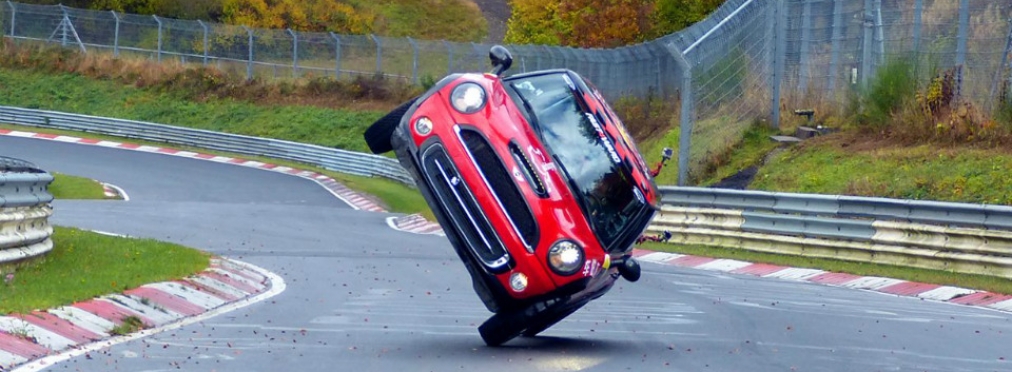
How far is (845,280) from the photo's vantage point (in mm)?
16016

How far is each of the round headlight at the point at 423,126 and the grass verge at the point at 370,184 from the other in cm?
1603

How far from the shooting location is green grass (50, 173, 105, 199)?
95.3ft

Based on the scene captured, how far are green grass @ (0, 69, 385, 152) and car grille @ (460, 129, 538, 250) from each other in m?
33.8

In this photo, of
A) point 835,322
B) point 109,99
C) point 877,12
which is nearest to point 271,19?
point 109,99

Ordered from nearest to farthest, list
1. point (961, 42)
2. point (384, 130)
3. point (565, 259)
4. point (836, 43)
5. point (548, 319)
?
point (565, 259) → point (548, 319) → point (384, 130) → point (961, 42) → point (836, 43)

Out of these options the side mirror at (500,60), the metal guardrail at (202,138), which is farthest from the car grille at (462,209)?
the metal guardrail at (202,138)

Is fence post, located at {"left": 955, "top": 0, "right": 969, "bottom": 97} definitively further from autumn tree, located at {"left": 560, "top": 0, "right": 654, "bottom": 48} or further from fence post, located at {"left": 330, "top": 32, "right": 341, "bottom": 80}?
fence post, located at {"left": 330, "top": 32, "right": 341, "bottom": 80}

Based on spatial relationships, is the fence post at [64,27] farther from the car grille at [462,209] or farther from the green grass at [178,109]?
the car grille at [462,209]

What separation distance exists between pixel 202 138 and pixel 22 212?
102 feet

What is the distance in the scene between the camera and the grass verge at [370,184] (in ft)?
100

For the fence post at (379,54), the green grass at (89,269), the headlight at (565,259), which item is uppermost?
the headlight at (565,259)

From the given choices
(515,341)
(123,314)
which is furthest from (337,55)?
(515,341)

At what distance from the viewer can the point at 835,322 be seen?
1160cm

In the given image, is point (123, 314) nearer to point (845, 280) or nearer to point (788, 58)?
point (845, 280)
